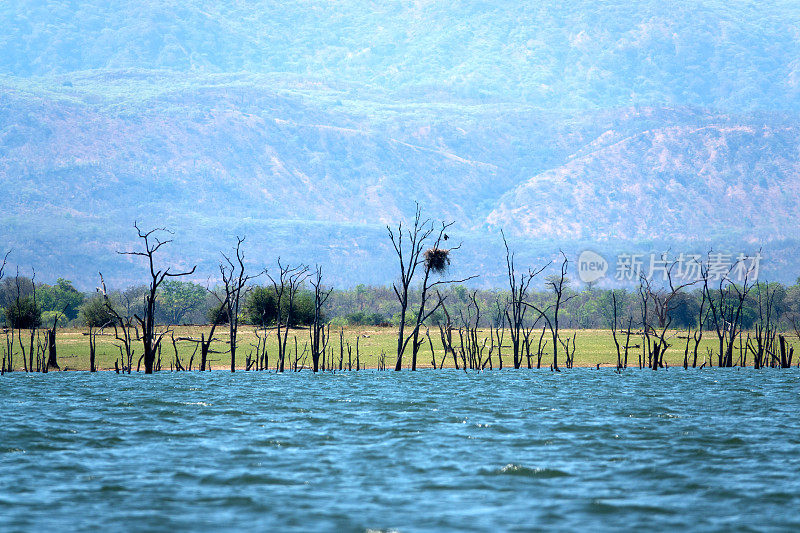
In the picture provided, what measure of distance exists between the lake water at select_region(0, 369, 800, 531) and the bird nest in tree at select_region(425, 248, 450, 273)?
56.5 ft

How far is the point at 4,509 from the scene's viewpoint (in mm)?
17609

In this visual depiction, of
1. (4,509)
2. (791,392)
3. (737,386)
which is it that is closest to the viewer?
(4,509)

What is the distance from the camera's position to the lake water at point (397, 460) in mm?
17281

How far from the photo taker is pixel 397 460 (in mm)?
23141

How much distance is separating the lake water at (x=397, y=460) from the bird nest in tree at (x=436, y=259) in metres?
17.2

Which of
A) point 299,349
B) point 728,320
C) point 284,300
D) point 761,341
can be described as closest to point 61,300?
point 284,300

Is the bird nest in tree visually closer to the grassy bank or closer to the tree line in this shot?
the tree line

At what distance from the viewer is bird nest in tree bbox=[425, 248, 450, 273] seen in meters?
58.3

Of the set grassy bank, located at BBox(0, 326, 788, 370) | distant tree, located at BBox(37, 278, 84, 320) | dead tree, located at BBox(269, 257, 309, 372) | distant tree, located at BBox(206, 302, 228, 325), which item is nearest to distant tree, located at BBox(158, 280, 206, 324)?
distant tree, located at BBox(37, 278, 84, 320)

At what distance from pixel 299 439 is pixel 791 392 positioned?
25587mm

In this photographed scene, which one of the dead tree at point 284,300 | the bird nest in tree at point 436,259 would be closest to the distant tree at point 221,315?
the dead tree at point 284,300

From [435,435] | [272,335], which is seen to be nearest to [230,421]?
[435,435]

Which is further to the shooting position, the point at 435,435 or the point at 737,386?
the point at 737,386

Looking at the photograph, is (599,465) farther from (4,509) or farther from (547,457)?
(4,509)
